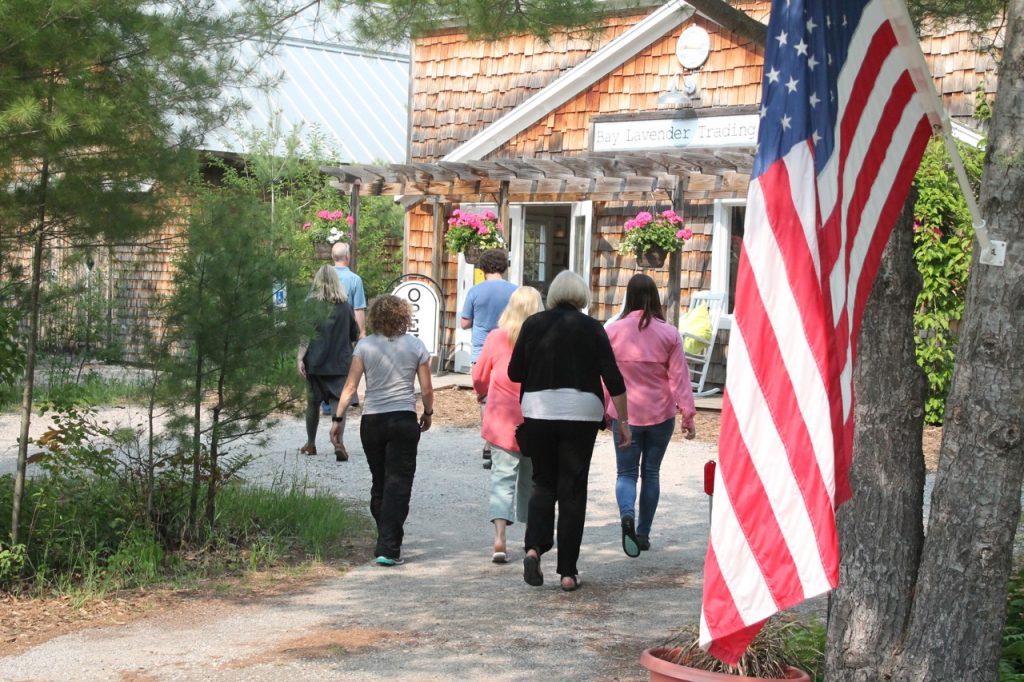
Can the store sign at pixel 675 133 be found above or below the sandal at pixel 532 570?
above

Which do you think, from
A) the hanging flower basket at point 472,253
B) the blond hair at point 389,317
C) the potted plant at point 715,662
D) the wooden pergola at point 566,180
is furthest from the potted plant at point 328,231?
the potted plant at point 715,662

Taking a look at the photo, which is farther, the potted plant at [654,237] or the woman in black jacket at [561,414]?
the potted plant at [654,237]

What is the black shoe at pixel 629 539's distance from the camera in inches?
319

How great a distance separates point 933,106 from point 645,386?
376 centimetres

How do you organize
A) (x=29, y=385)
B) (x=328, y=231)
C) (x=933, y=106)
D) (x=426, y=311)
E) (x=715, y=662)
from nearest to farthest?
(x=933, y=106)
(x=715, y=662)
(x=29, y=385)
(x=426, y=311)
(x=328, y=231)

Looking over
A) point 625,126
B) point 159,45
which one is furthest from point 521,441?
point 625,126

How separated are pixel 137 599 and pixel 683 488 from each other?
5172 mm

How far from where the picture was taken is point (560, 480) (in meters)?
7.36

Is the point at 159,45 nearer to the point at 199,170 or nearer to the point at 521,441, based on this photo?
the point at 199,170

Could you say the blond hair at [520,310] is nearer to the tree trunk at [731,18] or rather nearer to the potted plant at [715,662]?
the tree trunk at [731,18]

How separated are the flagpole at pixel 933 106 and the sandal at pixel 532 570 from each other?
11.5ft

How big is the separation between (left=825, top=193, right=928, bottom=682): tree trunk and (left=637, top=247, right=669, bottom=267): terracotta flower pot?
35.6 feet

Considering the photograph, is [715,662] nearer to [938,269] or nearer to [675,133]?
[938,269]

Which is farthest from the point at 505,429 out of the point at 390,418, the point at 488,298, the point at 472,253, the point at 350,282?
the point at 472,253
